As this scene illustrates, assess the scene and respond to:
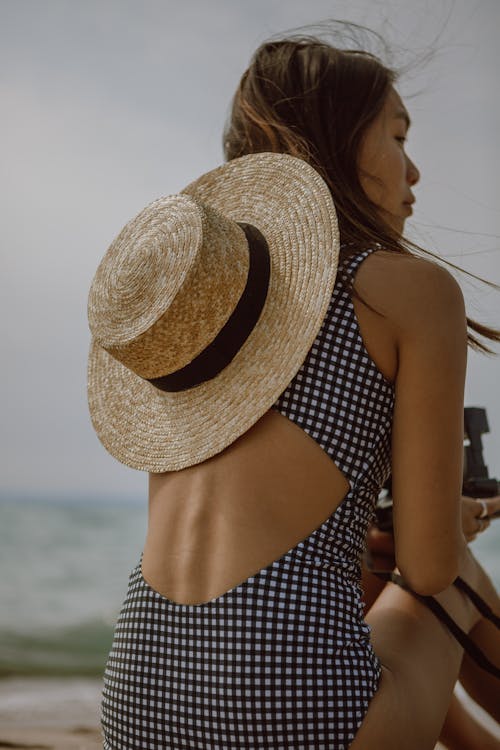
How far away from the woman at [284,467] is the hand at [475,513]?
9.7 inches

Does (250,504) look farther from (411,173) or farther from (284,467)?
(411,173)

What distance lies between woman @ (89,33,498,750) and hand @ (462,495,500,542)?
0.81 feet

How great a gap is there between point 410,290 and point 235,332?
279 mm

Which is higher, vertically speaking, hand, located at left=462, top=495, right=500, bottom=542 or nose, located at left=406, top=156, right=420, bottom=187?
nose, located at left=406, top=156, right=420, bottom=187

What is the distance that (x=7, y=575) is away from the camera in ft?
26.0

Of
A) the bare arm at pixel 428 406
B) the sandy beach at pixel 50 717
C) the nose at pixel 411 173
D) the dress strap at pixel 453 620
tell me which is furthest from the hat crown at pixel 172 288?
the sandy beach at pixel 50 717

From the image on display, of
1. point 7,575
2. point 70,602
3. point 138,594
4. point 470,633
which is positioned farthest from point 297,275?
point 7,575

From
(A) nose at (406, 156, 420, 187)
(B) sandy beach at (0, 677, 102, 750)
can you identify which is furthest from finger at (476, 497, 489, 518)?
(B) sandy beach at (0, 677, 102, 750)

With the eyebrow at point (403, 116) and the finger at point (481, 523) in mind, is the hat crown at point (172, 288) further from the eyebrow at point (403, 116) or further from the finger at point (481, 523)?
the finger at point (481, 523)

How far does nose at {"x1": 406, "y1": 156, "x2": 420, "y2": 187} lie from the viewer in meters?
1.54

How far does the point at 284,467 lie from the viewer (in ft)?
3.82

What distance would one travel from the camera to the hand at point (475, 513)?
1.62 meters

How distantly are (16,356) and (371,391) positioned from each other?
8.02m

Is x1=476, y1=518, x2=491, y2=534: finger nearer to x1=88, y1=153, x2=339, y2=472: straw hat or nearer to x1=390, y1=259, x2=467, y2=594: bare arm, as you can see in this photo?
x1=390, y1=259, x2=467, y2=594: bare arm
